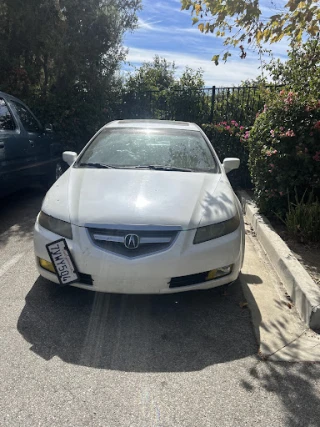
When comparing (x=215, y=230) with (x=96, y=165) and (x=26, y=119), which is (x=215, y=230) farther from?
(x=26, y=119)

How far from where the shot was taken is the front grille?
10.0ft

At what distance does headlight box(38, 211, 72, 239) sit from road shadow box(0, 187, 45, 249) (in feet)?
5.28

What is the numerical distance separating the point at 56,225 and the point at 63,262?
1.07 ft

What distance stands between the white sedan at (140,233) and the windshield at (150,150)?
32 centimetres

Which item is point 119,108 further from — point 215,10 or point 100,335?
point 100,335

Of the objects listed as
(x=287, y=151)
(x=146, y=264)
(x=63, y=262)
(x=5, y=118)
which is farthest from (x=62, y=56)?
(x=146, y=264)

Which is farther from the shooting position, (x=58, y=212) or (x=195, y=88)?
(x=195, y=88)

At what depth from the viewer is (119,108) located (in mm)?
11141

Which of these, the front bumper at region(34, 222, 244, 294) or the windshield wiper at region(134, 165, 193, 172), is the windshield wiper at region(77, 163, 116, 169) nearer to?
the windshield wiper at region(134, 165, 193, 172)

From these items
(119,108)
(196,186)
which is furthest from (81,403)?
(119,108)

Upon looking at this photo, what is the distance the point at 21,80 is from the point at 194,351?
869cm

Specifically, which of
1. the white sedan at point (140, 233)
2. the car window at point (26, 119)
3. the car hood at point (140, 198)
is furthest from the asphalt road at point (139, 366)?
the car window at point (26, 119)

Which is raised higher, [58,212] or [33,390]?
[58,212]

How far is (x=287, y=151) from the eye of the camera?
5262 mm
